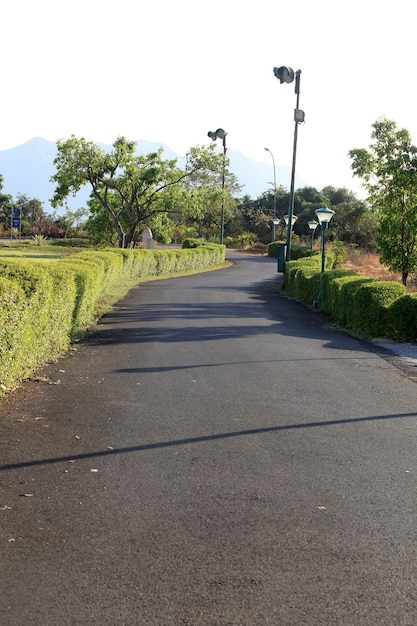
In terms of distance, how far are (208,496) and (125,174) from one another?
43.6 m

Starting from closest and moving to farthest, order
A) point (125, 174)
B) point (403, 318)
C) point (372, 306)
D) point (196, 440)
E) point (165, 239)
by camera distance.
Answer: point (196, 440) → point (403, 318) → point (372, 306) → point (125, 174) → point (165, 239)

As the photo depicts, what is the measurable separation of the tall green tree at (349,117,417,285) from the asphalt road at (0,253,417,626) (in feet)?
59.6

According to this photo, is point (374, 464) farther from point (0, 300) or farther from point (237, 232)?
point (237, 232)

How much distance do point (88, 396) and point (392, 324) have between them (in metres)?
8.78

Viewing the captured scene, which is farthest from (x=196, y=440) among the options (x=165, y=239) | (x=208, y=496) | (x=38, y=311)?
(x=165, y=239)

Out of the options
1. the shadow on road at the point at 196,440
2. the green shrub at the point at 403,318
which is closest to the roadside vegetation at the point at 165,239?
the green shrub at the point at 403,318

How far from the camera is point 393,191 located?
98.9 feet

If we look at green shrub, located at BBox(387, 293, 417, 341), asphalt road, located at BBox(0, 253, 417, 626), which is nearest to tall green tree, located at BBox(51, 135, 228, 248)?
green shrub, located at BBox(387, 293, 417, 341)

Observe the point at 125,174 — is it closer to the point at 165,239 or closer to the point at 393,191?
the point at 165,239

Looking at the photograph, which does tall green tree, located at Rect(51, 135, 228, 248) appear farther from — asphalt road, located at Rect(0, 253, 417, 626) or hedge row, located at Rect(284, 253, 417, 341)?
asphalt road, located at Rect(0, 253, 417, 626)

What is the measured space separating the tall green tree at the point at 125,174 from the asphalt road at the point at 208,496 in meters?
37.0

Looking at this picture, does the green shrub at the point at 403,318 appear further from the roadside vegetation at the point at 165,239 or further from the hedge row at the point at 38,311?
the hedge row at the point at 38,311

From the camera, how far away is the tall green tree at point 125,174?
4644 centimetres

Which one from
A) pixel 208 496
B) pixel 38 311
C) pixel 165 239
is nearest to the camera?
pixel 208 496
